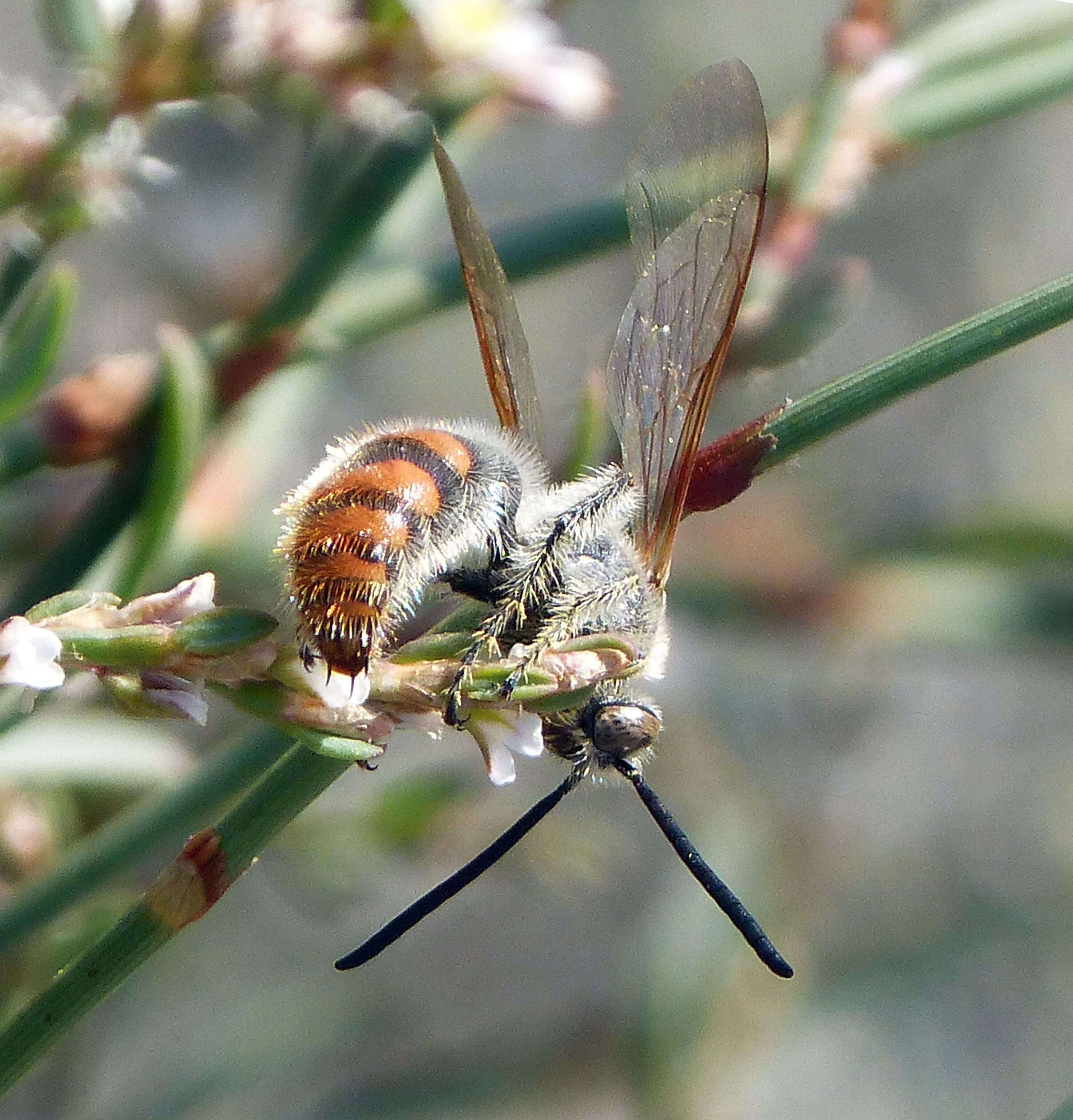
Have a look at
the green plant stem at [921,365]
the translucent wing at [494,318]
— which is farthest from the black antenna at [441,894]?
the translucent wing at [494,318]

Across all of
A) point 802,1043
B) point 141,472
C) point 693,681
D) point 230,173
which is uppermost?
point 141,472

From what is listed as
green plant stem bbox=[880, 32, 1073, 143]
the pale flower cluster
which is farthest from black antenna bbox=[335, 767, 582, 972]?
green plant stem bbox=[880, 32, 1073, 143]

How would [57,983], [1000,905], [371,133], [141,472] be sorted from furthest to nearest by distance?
[1000,905]
[371,133]
[141,472]
[57,983]

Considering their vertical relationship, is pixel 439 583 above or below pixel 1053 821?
above

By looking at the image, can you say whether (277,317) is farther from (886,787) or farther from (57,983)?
(886,787)

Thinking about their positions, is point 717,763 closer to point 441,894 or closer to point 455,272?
point 455,272

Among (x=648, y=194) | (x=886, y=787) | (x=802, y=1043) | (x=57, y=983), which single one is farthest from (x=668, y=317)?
(x=886, y=787)

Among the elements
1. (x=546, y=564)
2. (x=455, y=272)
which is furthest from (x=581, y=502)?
(x=455, y=272)

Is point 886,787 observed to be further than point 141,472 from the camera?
Yes
